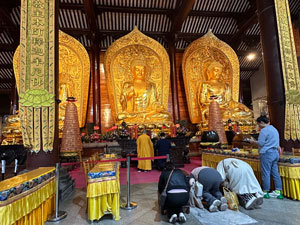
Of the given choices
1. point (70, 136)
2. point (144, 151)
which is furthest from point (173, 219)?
point (70, 136)

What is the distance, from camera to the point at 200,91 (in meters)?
8.35

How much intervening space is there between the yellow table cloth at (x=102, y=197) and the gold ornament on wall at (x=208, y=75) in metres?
6.36

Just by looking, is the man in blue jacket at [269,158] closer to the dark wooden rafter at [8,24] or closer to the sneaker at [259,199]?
the sneaker at [259,199]

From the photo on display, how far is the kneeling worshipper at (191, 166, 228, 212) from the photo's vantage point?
2158mm

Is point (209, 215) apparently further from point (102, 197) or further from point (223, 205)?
point (102, 197)

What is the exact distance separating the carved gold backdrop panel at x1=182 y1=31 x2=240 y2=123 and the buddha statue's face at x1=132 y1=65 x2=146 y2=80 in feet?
5.66

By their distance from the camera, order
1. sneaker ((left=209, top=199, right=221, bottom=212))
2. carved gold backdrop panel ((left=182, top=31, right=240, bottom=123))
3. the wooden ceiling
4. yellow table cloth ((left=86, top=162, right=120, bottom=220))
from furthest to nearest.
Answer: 1. carved gold backdrop panel ((left=182, top=31, right=240, bottom=123))
2. the wooden ceiling
3. sneaker ((left=209, top=199, right=221, bottom=212))
4. yellow table cloth ((left=86, top=162, right=120, bottom=220))

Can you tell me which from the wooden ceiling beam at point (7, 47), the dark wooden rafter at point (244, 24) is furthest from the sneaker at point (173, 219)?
the wooden ceiling beam at point (7, 47)

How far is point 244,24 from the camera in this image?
8.09m

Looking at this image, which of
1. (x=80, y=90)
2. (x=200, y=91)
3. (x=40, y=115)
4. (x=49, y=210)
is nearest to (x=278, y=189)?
(x=49, y=210)

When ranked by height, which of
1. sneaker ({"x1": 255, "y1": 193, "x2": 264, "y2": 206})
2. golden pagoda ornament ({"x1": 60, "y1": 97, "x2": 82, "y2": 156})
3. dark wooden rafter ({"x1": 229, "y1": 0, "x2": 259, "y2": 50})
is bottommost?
sneaker ({"x1": 255, "y1": 193, "x2": 264, "y2": 206})

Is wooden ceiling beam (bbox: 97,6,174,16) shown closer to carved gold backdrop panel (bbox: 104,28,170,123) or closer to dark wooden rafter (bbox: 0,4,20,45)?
carved gold backdrop panel (bbox: 104,28,170,123)

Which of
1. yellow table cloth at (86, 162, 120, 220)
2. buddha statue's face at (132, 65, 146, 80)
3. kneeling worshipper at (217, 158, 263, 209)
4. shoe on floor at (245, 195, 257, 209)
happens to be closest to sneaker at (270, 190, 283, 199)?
kneeling worshipper at (217, 158, 263, 209)

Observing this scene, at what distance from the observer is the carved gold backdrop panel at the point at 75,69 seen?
7.46 meters
